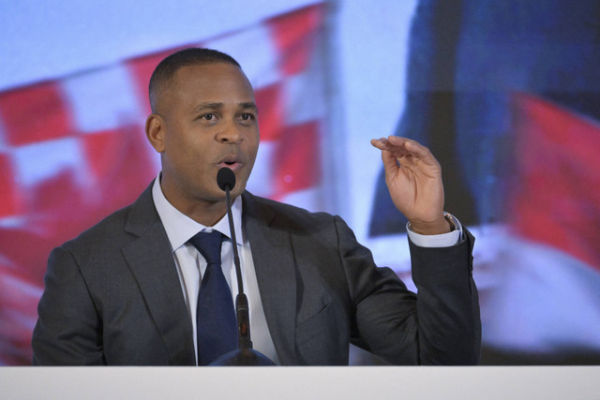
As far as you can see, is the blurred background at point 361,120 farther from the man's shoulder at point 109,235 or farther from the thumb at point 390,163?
the thumb at point 390,163

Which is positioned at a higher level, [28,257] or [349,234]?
[349,234]

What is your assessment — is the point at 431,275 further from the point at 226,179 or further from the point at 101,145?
the point at 101,145

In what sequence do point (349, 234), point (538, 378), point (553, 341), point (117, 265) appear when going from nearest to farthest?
point (538, 378), point (117, 265), point (349, 234), point (553, 341)

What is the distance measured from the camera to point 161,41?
2.40m

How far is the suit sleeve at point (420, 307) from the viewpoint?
53.5 inches

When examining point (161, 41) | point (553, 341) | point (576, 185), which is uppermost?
point (161, 41)

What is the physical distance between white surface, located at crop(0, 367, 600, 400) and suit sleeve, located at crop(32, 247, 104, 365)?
754mm

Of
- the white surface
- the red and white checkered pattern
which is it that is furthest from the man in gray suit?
the red and white checkered pattern

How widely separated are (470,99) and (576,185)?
464 mm

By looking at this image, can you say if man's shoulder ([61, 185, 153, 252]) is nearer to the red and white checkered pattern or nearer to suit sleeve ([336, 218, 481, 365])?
suit sleeve ([336, 218, 481, 365])

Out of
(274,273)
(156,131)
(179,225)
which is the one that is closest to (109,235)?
(179,225)

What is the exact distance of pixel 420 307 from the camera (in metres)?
1.44

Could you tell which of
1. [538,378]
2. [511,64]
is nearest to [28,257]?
[511,64]

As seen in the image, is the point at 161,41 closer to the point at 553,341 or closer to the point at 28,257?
the point at 28,257
